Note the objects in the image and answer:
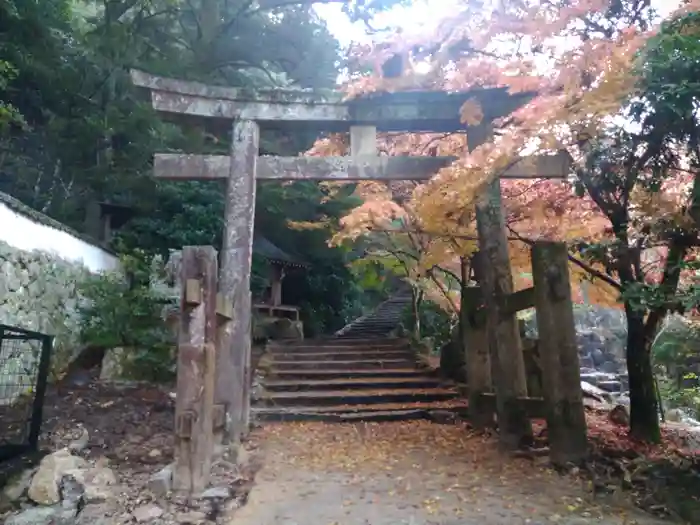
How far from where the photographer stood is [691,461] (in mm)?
5434

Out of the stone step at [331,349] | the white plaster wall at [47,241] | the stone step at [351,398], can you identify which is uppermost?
the white plaster wall at [47,241]

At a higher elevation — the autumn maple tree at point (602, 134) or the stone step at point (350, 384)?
the autumn maple tree at point (602, 134)

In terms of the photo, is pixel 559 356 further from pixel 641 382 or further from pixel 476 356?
pixel 476 356

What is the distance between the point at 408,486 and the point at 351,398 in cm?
419

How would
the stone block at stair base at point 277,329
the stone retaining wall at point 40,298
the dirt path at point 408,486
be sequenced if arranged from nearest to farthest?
the dirt path at point 408,486
the stone retaining wall at point 40,298
the stone block at stair base at point 277,329

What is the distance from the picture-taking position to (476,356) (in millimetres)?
7770

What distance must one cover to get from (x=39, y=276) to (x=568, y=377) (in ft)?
26.7

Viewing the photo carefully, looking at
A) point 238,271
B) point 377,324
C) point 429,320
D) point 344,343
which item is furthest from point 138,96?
point 429,320

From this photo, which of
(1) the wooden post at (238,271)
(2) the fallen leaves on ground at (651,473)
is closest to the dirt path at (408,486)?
(2) the fallen leaves on ground at (651,473)

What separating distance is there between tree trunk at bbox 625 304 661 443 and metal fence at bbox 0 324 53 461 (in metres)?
6.83

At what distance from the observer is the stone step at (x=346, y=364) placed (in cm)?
1139

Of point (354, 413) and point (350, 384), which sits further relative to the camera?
point (350, 384)

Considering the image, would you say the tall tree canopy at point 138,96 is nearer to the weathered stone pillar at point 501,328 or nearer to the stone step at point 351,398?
the stone step at point 351,398

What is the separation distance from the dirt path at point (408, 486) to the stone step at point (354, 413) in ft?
3.26
